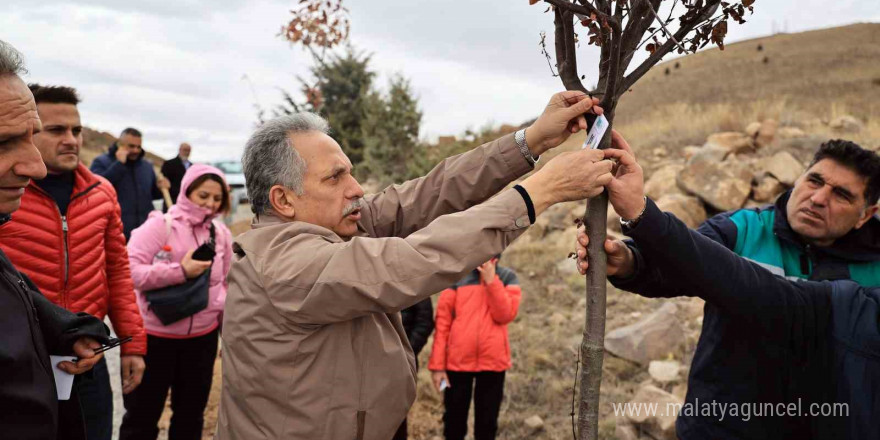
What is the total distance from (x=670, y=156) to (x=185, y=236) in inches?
468

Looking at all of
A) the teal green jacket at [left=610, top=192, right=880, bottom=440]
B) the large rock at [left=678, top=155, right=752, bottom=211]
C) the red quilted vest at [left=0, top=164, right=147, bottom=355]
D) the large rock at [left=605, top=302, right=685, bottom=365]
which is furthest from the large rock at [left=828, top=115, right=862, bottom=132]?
the red quilted vest at [left=0, top=164, right=147, bottom=355]

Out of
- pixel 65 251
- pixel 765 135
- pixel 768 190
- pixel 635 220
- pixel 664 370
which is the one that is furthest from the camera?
pixel 765 135

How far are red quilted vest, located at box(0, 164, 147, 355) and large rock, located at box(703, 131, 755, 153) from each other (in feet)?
35.8

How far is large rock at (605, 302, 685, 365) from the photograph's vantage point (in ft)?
20.1

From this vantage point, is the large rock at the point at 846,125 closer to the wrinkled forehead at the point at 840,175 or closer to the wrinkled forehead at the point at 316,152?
the wrinkled forehead at the point at 840,175

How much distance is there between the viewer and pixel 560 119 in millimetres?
2244

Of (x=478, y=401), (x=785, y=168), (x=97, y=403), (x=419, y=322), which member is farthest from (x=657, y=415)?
(x=785, y=168)

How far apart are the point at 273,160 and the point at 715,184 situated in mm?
9106

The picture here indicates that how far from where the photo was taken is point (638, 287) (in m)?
2.47

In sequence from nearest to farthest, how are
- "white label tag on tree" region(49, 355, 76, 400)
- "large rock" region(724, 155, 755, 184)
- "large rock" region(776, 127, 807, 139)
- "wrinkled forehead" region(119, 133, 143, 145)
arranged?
"white label tag on tree" region(49, 355, 76, 400)
"wrinkled forehead" region(119, 133, 143, 145)
"large rock" region(724, 155, 755, 184)
"large rock" region(776, 127, 807, 139)

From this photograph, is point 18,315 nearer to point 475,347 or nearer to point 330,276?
point 330,276

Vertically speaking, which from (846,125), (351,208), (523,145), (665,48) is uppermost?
(846,125)

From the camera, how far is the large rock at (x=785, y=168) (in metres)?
9.30

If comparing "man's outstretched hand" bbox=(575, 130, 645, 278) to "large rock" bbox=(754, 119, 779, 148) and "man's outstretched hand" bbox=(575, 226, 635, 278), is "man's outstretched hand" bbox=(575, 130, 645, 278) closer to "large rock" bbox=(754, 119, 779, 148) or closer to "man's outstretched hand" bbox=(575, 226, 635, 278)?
"man's outstretched hand" bbox=(575, 226, 635, 278)
